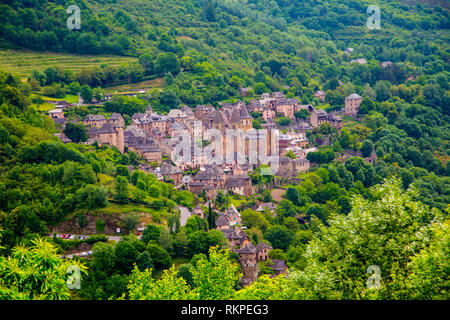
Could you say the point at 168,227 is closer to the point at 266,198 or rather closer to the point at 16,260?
the point at 266,198

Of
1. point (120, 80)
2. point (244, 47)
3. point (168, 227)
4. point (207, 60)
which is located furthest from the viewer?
point (244, 47)

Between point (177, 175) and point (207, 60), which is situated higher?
point (207, 60)

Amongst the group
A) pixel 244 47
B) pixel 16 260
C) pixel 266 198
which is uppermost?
pixel 244 47

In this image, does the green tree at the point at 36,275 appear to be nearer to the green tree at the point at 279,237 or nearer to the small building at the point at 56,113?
the green tree at the point at 279,237

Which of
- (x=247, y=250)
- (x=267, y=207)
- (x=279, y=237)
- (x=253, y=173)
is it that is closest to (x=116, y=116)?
(x=253, y=173)

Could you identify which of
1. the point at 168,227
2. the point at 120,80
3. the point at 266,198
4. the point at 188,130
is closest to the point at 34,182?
the point at 168,227

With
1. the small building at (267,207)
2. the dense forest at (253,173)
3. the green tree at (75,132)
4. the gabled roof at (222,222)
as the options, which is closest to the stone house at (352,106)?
the dense forest at (253,173)

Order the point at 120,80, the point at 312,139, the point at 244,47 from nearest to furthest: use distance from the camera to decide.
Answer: the point at 312,139 < the point at 120,80 < the point at 244,47
